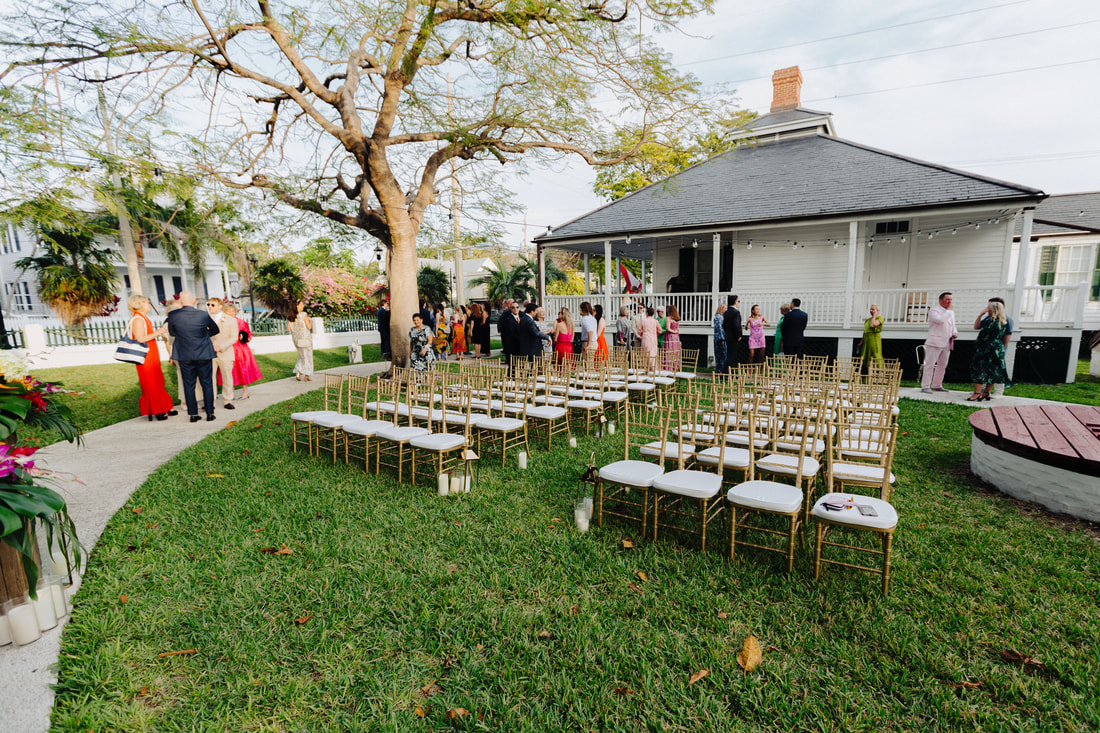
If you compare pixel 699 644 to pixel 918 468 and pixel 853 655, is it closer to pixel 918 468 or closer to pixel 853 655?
pixel 853 655

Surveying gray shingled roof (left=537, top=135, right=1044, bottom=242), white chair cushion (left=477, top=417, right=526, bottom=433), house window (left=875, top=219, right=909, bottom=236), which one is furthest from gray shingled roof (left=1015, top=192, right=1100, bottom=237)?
white chair cushion (left=477, top=417, right=526, bottom=433)

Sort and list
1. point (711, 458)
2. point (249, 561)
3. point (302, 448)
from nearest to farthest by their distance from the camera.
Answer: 1. point (249, 561)
2. point (711, 458)
3. point (302, 448)

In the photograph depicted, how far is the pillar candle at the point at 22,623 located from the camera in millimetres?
2939

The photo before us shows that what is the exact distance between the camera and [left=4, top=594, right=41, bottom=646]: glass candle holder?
116 inches

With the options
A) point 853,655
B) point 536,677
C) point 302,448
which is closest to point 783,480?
point 853,655

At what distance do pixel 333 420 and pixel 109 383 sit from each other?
1104 cm

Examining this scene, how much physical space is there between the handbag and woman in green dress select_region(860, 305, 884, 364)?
1399cm

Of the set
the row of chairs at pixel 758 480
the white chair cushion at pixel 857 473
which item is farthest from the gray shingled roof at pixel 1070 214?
the white chair cushion at pixel 857 473

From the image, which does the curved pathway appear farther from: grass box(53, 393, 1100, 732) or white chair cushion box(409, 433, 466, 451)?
white chair cushion box(409, 433, 466, 451)

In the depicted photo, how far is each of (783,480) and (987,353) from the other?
317 inches

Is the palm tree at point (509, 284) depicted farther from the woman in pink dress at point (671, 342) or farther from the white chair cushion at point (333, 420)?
the white chair cushion at point (333, 420)

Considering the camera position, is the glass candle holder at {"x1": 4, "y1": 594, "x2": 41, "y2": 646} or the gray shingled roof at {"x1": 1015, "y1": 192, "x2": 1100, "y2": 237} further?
the gray shingled roof at {"x1": 1015, "y1": 192, "x2": 1100, "y2": 237}

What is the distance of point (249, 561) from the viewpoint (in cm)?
395

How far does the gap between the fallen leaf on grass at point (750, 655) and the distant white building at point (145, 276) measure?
2819 cm
